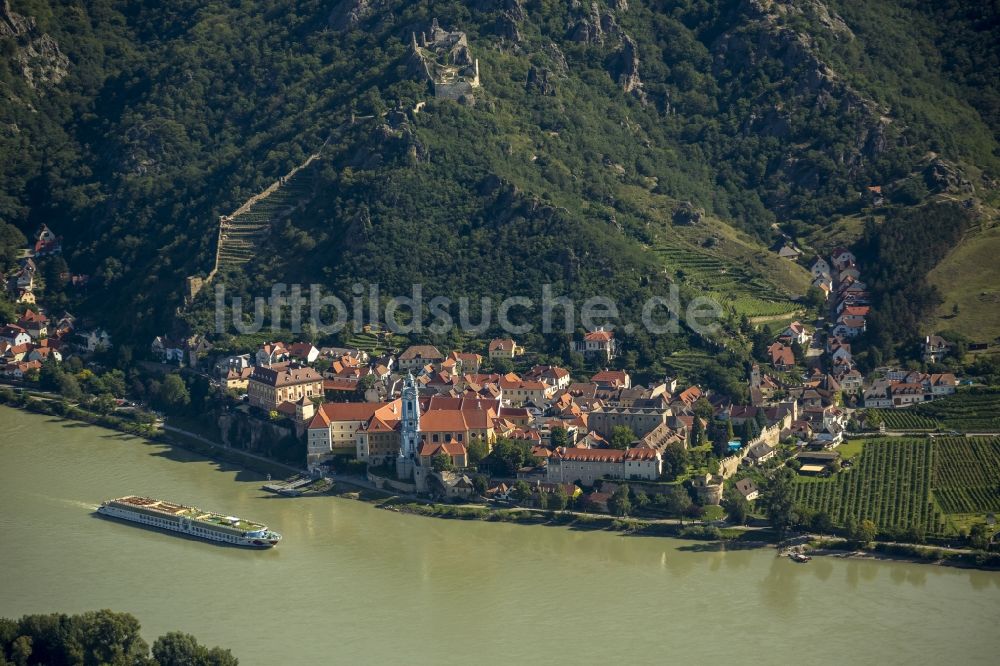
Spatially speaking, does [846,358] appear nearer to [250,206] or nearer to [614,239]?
[614,239]

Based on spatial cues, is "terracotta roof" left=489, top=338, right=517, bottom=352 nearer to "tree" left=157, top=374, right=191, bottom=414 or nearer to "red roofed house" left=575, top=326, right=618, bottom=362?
"red roofed house" left=575, top=326, right=618, bottom=362

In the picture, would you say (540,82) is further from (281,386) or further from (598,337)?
(281,386)

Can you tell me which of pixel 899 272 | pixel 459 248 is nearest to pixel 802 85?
pixel 899 272

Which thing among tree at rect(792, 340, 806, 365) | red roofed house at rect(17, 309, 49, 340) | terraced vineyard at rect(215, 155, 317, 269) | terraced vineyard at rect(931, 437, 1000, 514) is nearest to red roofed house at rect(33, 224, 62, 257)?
red roofed house at rect(17, 309, 49, 340)

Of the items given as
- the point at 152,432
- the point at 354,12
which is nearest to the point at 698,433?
the point at 152,432

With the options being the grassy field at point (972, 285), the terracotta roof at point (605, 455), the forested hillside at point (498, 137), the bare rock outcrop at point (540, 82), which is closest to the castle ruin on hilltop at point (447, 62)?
the forested hillside at point (498, 137)

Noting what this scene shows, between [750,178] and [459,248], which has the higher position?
[750,178]
